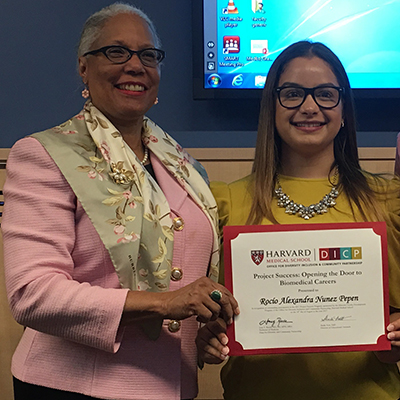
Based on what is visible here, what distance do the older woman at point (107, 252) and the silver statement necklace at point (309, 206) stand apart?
0.64ft

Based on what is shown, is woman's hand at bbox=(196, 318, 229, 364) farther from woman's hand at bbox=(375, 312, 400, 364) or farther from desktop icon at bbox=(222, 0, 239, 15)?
desktop icon at bbox=(222, 0, 239, 15)

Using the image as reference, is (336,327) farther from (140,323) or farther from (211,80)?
(211,80)

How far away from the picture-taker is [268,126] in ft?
4.75

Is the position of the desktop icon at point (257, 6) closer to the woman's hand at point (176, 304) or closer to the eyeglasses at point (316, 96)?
the eyeglasses at point (316, 96)

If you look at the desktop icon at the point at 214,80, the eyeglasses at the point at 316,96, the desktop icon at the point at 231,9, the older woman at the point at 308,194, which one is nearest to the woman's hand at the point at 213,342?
the older woman at the point at 308,194

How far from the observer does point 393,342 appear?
3.91ft

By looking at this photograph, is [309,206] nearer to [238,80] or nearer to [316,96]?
[316,96]

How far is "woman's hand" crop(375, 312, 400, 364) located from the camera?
46.8 inches

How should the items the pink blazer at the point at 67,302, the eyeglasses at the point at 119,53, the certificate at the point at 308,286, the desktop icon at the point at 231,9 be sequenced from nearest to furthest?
the pink blazer at the point at 67,302
the certificate at the point at 308,286
the eyeglasses at the point at 119,53
the desktop icon at the point at 231,9

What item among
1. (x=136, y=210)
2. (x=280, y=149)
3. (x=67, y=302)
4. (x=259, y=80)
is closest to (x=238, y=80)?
(x=259, y=80)

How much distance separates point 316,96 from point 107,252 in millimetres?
663
